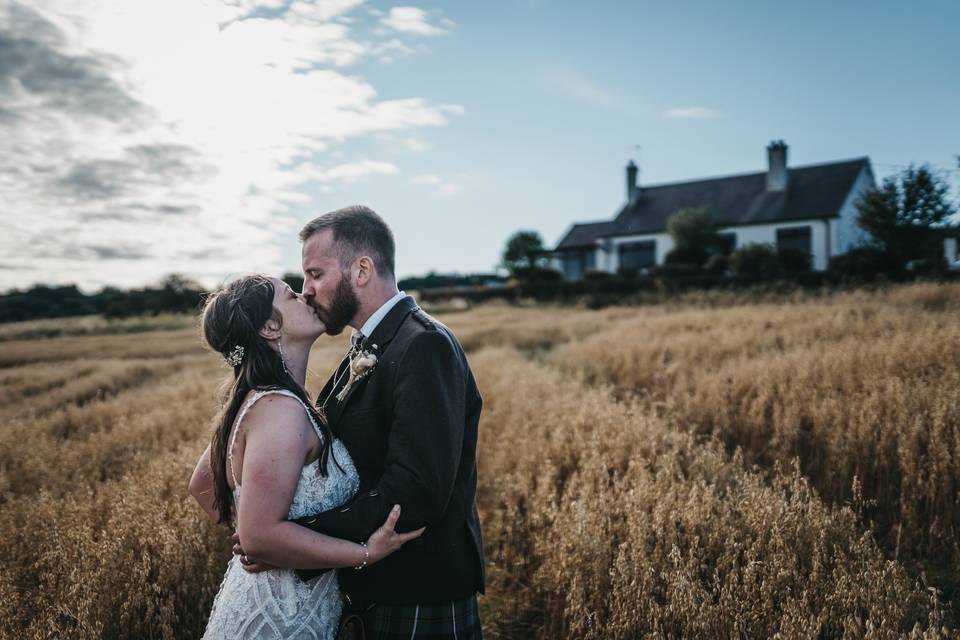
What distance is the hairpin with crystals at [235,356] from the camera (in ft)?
8.04

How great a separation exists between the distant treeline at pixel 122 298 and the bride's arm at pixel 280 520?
1059mm

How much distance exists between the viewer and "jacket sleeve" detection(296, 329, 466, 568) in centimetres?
209

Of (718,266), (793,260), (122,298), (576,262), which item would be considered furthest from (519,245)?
(122,298)

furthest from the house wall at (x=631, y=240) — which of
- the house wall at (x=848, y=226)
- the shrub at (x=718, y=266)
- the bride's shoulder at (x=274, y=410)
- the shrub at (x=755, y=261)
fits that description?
the bride's shoulder at (x=274, y=410)

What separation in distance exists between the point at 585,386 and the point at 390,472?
802cm

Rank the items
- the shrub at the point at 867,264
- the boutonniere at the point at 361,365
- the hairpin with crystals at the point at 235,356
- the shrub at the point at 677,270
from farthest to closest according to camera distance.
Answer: the shrub at the point at 677,270
the shrub at the point at 867,264
the hairpin with crystals at the point at 235,356
the boutonniere at the point at 361,365

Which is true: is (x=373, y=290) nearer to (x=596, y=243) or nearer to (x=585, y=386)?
(x=585, y=386)

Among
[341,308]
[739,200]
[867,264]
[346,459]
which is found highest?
[739,200]

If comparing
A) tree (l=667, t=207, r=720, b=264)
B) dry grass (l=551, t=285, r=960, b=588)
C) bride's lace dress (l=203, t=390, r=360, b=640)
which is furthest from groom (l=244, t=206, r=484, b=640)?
tree (l=667, t=207, r=720, b=264)

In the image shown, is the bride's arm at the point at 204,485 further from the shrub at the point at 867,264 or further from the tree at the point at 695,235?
the tree at the point at 695,235

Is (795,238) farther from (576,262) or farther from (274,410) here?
(274,410)

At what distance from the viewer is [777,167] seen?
36.1 metres

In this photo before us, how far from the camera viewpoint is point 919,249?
25.0 meters

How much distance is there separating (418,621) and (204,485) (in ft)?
4.24
